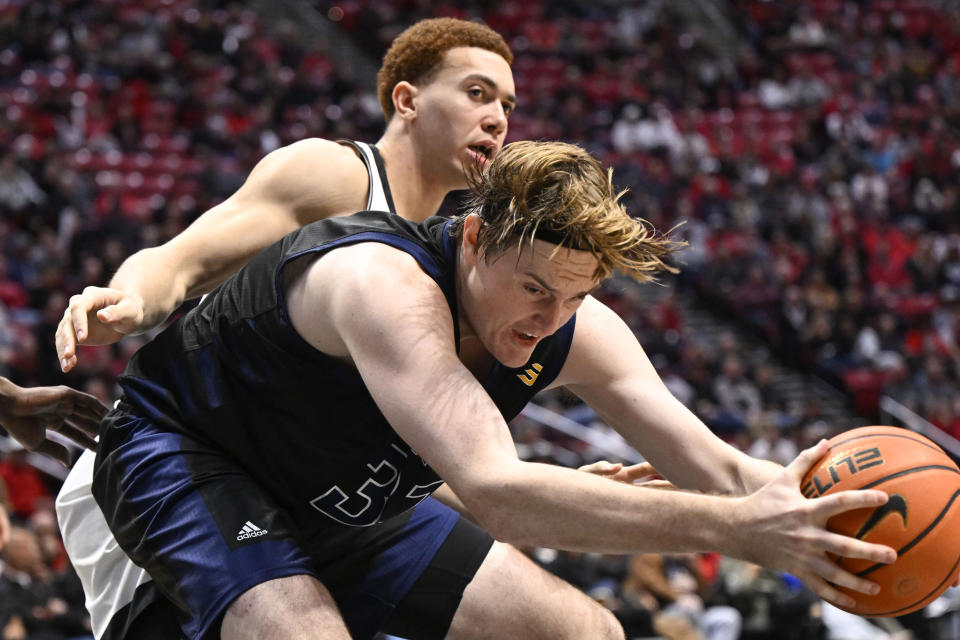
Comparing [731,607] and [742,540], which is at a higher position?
[742,540]

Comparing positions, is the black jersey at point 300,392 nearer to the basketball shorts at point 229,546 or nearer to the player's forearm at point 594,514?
the basketball shorts at point 229,546

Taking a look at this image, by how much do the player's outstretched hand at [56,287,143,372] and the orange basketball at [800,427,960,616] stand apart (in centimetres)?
175

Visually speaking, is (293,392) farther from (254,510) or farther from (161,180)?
(161,180)

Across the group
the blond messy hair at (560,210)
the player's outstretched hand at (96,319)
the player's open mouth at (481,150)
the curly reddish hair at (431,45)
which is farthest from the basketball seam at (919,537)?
the curly reddish hair at (431,45)

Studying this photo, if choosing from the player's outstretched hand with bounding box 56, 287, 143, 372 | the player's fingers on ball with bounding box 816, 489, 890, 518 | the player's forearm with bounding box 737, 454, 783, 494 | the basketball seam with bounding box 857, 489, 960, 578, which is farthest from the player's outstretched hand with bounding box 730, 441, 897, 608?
the player's outstretched hand with bounding box 56, 287, 143, 372

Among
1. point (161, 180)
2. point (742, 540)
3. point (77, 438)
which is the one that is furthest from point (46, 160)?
point (742, 540)

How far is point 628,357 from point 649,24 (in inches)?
673

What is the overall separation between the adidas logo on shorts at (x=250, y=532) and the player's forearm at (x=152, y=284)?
0.81m

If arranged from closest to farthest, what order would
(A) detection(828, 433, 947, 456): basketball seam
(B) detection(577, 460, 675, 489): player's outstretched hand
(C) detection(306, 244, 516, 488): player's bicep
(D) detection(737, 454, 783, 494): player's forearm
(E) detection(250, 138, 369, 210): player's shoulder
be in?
1. (C) detection(306, 244, 516, 488): player's bicep
2. (A) detection(828, 433, 947, 456): basketball seam
3. (D) detection(737, 454, 783, 494): player's forearm
4. (B) detection(577, 460, 675, 489): player's outstretched hand
5. (E) detection(250, 138, 369, 210): player's shoulder

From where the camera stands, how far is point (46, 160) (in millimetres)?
11086

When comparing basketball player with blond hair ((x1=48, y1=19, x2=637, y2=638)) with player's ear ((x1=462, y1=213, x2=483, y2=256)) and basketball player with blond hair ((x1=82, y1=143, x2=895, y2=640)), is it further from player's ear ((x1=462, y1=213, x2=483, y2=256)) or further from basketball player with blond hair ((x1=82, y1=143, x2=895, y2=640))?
player's ear ((x1=462, y1=213, x2=483, y2=256))

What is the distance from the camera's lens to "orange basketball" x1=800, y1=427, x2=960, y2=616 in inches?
86.9

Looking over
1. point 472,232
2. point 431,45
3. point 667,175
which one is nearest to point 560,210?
Result: point 472,232

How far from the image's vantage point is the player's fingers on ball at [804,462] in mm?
2092
